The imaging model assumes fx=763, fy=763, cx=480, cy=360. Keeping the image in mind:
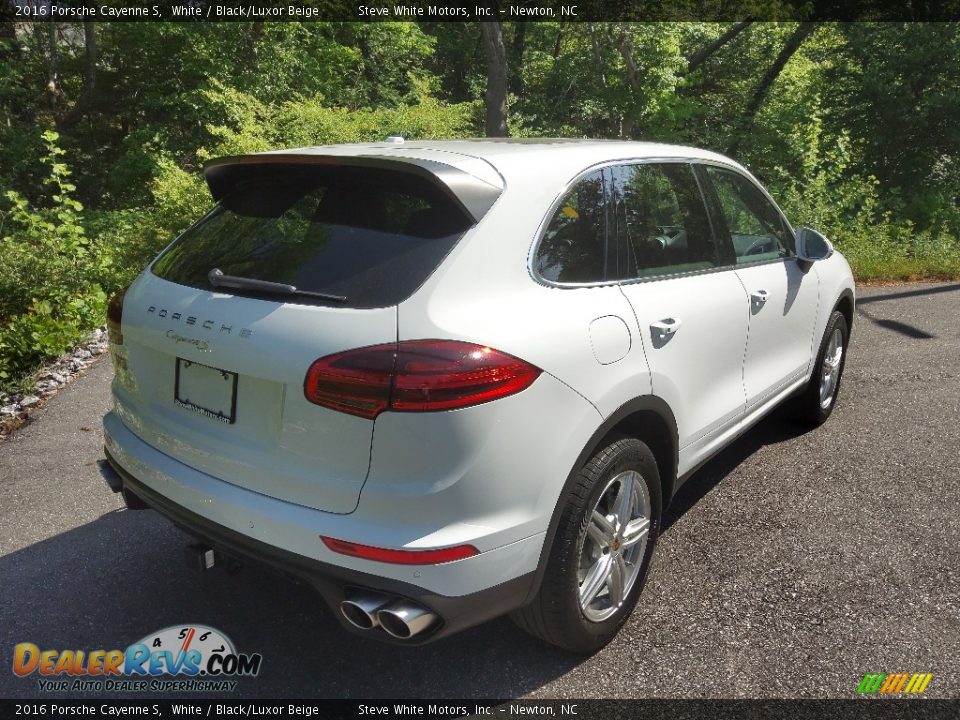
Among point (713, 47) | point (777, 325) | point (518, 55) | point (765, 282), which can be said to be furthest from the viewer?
point (518, 55)

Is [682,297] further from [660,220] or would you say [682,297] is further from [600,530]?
[600,530]

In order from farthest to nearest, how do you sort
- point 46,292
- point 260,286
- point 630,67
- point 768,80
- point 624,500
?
1. point 768,80
2. point 630,67
3. point 46,292
4. point 624,500
5. point 260,286

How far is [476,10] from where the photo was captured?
20.3m

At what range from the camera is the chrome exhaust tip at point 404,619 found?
211cm

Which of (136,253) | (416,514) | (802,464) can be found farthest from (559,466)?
(136,253)

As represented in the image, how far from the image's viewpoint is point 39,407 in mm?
5543

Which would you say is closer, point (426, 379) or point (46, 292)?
point (426, 379)

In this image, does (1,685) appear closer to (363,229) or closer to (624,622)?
(363,229)

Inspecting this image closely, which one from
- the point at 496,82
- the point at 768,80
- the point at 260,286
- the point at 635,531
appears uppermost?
the point at 768,80

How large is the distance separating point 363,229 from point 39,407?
4311mm

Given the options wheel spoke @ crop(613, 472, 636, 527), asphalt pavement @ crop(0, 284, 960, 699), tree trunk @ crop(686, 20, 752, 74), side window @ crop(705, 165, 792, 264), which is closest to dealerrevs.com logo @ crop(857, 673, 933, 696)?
asphalt pavement @ crop(0, 284, 960, 699)

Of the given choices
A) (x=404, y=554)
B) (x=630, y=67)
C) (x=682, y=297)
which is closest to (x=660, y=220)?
(x=682, y=297)

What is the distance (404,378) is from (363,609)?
66cm

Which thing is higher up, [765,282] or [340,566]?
[765,282]
